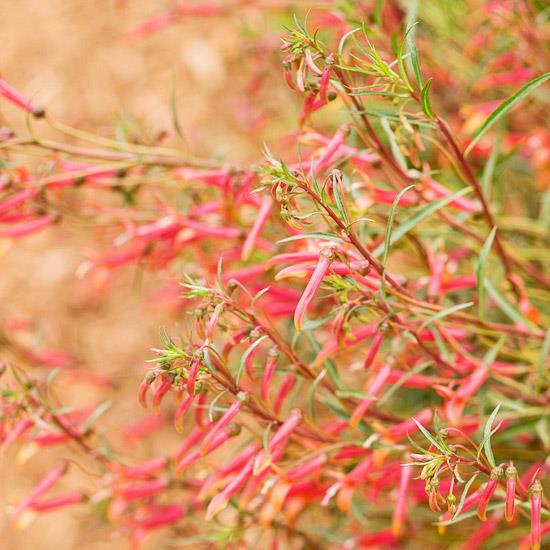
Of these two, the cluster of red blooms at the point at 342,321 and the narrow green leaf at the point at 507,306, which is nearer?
the cluster of red blooms at the point at 342,321

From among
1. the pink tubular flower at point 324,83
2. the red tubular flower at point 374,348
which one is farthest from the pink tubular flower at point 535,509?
the pink tubular flower at point 324,83

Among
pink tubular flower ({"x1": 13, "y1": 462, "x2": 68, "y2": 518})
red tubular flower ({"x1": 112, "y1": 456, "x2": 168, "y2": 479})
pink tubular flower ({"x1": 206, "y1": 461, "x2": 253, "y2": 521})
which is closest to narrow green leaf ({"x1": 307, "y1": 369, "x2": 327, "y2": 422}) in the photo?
pink tubular flower ({"x1": 206, "y1": 461, "x2": 253, "y2": 521})

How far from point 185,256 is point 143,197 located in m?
0.68

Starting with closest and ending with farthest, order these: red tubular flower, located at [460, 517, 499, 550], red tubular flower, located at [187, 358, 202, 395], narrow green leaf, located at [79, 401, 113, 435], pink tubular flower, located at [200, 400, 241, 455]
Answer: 1. red tubular flower, located at [187, 358, 202, 395]
2. pink tubular flower, located at [200, 400, 241, 455]
3. narrow green leaf, located at [79, 401, 113, 435]
4. red tubular flower, located at [460, 517, 499, 550]

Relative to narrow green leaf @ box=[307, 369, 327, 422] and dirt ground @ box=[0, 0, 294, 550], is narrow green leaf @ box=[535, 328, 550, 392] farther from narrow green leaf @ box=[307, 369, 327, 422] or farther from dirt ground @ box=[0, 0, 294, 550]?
dirt ground @ box=[0, 0, 294, 550]

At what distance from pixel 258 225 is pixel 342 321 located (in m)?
0.27

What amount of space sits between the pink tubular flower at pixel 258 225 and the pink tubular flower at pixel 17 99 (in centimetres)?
38

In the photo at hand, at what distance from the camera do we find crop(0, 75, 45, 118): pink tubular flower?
1.25 meters

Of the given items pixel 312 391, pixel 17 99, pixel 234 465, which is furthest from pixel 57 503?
pixel 17 99

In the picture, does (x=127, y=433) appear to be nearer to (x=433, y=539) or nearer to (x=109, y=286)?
(x=109, y=286)

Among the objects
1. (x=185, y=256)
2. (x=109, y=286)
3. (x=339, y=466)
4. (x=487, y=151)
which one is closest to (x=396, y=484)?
(x=339, y=466)

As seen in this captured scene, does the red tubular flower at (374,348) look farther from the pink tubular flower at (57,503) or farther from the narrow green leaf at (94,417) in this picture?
the pink tubular flower at (57,503)

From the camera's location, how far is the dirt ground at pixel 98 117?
2109 millimetres


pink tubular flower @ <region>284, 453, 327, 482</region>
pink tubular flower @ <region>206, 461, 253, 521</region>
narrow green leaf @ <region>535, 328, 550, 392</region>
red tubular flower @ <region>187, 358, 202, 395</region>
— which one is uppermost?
red tubular flower @ <region>187, 358, 202, 395</region>
